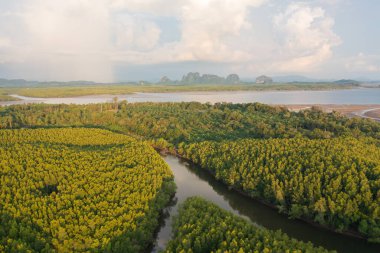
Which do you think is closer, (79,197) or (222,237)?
(222,237)

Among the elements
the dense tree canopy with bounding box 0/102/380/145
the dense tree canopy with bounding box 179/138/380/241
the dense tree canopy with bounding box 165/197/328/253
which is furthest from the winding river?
the dense tree canopy with bounding box 0/102/380/145

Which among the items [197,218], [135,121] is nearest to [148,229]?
[197,218]

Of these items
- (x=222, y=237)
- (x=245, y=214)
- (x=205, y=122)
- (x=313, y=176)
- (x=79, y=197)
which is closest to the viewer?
(x=222, y=237)

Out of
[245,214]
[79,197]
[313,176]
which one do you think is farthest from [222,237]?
[313,176]

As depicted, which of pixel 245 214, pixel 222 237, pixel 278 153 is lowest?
pixel 245 214

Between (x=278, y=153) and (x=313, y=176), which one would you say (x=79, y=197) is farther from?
(x=278, y=153)

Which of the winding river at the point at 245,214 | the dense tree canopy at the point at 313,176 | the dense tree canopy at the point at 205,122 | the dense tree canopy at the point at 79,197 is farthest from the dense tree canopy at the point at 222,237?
the dense tree canopy at the point at 205,122
